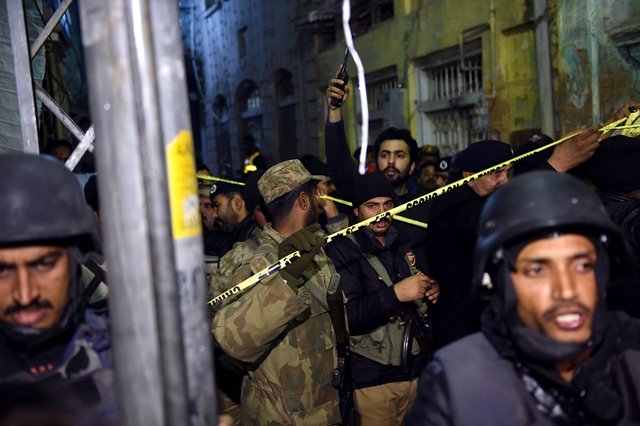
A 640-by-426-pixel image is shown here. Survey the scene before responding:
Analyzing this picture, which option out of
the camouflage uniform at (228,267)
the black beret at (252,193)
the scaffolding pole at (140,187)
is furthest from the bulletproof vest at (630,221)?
the scaffolding pole at (140,187)

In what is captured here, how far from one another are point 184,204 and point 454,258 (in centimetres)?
228

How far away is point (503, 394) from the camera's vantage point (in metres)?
1.85

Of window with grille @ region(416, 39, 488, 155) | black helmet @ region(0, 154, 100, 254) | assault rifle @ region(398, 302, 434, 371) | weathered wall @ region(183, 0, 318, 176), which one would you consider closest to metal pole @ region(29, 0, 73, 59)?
black helmet @ region(0, 154, 100, 254)

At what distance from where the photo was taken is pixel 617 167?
3.68 meters

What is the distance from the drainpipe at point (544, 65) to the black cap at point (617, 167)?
203 inches

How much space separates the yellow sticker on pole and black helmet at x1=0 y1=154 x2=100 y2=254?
607mm

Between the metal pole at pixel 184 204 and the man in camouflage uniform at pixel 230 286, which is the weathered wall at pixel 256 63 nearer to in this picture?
the man in camouflage uniform at pixel 230 286

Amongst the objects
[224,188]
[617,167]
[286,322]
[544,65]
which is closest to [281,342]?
[286,322]

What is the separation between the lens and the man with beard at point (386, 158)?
→ 448cm

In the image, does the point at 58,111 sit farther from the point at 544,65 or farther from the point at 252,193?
the point at 544,65

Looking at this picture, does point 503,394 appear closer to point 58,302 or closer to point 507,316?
point 507,316

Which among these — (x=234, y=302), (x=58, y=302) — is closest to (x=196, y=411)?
(x=58, y=302)

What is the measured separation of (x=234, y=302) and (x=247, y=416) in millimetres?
709

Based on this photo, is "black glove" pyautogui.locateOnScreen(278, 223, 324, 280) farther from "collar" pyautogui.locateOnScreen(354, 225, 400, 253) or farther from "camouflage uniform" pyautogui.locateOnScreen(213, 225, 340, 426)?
"collar" pyautogui.locateOnScreen(354, 225, 400, 253)
